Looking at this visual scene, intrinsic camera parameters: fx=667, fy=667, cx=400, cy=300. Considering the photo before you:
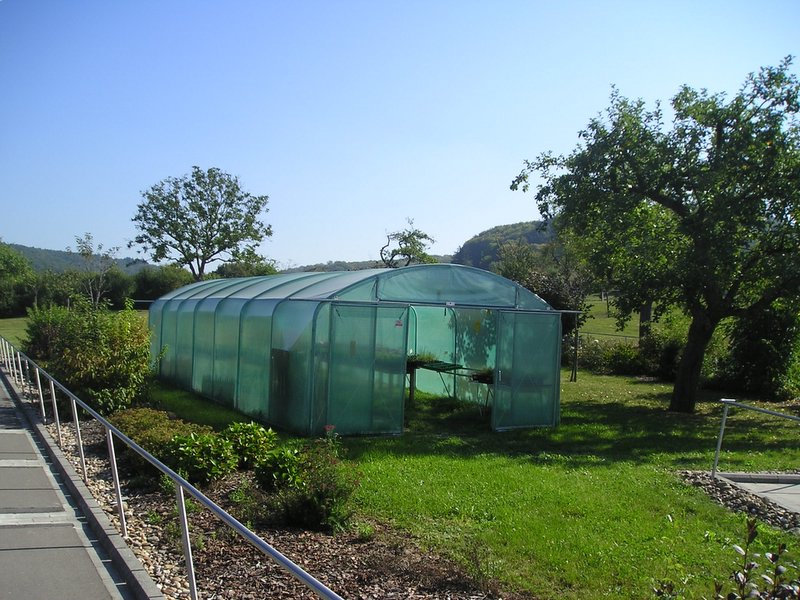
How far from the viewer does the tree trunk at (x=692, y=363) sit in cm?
1559

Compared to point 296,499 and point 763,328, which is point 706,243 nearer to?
point 763,328

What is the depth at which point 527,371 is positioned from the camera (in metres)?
12.9

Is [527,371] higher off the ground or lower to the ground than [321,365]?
lower

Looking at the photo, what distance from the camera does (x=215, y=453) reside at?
7535mm

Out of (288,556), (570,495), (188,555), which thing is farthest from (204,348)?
(188,555)

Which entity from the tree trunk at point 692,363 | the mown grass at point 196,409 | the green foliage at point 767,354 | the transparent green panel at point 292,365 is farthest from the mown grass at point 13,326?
the green foliage at point 767,354

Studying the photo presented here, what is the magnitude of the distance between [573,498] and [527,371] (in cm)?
538

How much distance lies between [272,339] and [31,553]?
6942 mm

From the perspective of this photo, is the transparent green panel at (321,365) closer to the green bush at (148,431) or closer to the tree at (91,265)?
the green bush at (148,431)

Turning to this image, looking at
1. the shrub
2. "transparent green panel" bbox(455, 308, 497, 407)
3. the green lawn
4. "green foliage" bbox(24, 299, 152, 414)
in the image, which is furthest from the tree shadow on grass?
"green foliage" bbox(24, 299, 152, 414)

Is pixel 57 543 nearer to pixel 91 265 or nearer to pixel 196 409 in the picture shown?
pixel 196 409

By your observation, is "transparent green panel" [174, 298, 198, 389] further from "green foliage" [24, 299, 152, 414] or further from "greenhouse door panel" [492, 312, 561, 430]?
"greenhouse door panel" [492, 312, 561, 430]

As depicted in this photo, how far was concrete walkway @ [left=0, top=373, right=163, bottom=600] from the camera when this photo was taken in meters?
4.73

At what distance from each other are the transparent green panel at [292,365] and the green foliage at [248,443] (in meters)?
2.51
